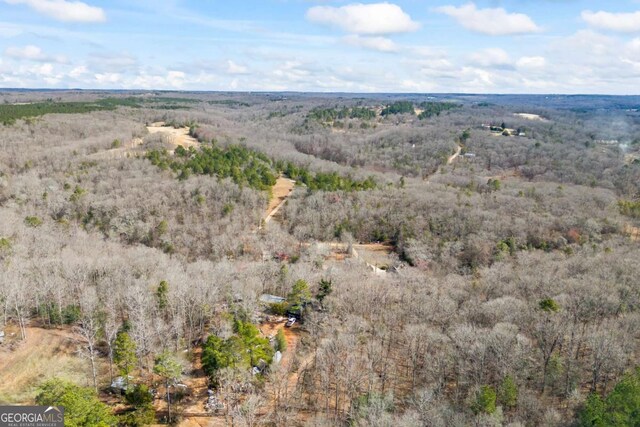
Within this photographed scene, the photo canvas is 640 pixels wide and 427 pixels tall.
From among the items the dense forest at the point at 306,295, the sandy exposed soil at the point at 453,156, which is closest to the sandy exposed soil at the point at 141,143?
the dense forest at the point at 306,295

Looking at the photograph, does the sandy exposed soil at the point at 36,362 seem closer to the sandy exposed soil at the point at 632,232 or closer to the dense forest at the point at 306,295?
the dense forest at the point at 306,295

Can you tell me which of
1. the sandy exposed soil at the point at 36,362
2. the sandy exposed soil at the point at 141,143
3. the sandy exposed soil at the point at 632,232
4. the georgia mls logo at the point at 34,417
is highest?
the sandy exposed soil at the point at 141,143

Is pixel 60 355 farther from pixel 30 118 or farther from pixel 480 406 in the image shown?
pixel 30 118

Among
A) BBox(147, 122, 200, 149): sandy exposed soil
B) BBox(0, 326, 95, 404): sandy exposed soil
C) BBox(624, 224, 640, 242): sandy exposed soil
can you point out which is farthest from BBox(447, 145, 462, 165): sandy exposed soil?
BBox(0, 326, 95, 404): sandy exposed soil

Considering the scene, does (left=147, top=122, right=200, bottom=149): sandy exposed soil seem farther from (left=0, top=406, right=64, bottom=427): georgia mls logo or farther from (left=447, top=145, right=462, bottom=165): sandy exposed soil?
(left=0, top=406, right=64, bottom=427): georgia mls logo

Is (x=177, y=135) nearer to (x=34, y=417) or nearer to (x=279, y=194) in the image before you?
(x=279, y=194)

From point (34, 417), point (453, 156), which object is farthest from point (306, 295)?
point (453, 156)
